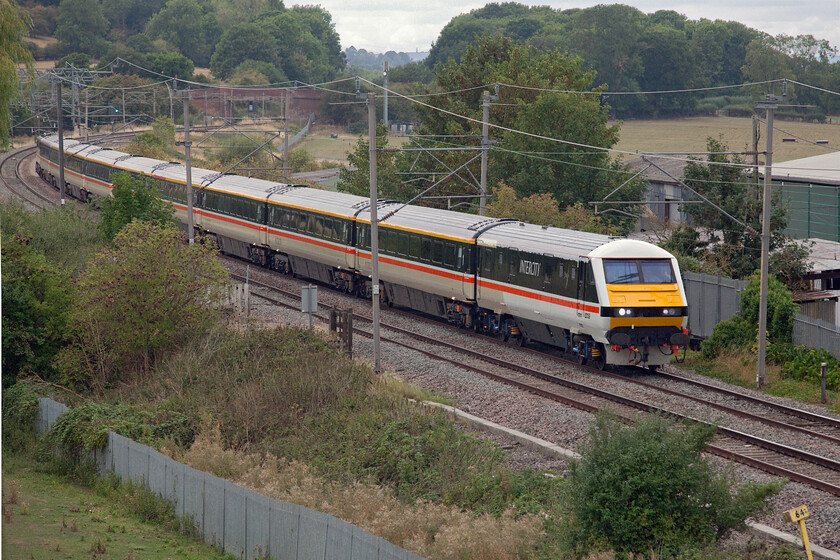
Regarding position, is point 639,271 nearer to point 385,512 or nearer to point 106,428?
point 385,512

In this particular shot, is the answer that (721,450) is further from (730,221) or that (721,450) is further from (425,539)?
(730,221)

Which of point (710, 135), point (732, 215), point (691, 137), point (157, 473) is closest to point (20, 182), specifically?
point (732, 215)

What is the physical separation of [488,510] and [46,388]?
1370 centimetres

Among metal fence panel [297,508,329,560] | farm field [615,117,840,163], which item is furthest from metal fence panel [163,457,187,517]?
farm field [615,117,840,163]

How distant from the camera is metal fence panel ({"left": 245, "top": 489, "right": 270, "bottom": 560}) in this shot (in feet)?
44.1

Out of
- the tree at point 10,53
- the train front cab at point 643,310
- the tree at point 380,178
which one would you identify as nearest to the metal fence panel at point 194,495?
the train front cab at point 643,310

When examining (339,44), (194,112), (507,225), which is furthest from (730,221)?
(339,44)

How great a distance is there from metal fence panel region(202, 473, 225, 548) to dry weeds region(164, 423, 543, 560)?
0.71m

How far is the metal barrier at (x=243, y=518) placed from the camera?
11.7 metres

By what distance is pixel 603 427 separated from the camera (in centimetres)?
1180

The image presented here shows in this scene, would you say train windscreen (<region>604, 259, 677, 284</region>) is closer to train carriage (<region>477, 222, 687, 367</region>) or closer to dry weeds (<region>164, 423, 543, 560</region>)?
train carriage (<region>477, 222, 687, 367</region>)

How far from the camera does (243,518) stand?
14.0m

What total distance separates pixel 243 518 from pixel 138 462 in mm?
4107

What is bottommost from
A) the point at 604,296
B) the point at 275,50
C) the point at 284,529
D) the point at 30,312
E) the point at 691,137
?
the point at 284,529
